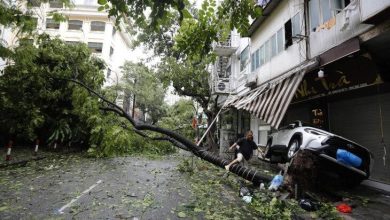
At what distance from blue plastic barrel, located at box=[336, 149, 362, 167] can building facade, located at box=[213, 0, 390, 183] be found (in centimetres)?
165

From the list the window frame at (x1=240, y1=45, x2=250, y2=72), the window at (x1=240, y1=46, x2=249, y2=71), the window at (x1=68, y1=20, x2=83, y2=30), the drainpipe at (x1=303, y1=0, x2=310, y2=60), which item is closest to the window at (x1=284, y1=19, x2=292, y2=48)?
the drainpipe at (x1=303, y1=0, x2=310, y2=60)

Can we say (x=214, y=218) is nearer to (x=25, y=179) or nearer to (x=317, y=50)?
(x=25, y=179)

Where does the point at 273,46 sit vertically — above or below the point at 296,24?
below

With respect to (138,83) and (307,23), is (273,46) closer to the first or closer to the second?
(307,23)

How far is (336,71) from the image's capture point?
9.32m

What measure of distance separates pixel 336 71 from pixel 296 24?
10.7ft

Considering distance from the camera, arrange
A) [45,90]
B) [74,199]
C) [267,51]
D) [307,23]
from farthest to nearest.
→ [45,90] < [267,51] < [307,23] < [74,199]

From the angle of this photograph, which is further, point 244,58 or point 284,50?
point 244,58

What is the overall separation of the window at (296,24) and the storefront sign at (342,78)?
2.13 meters

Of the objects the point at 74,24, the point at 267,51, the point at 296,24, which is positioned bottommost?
the point at 267,51

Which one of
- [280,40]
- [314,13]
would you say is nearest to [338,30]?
[314,13]

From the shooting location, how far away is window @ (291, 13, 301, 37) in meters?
11.2

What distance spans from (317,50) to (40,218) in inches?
381

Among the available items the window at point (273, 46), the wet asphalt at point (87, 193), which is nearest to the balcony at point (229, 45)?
the window at point (273, 46)
